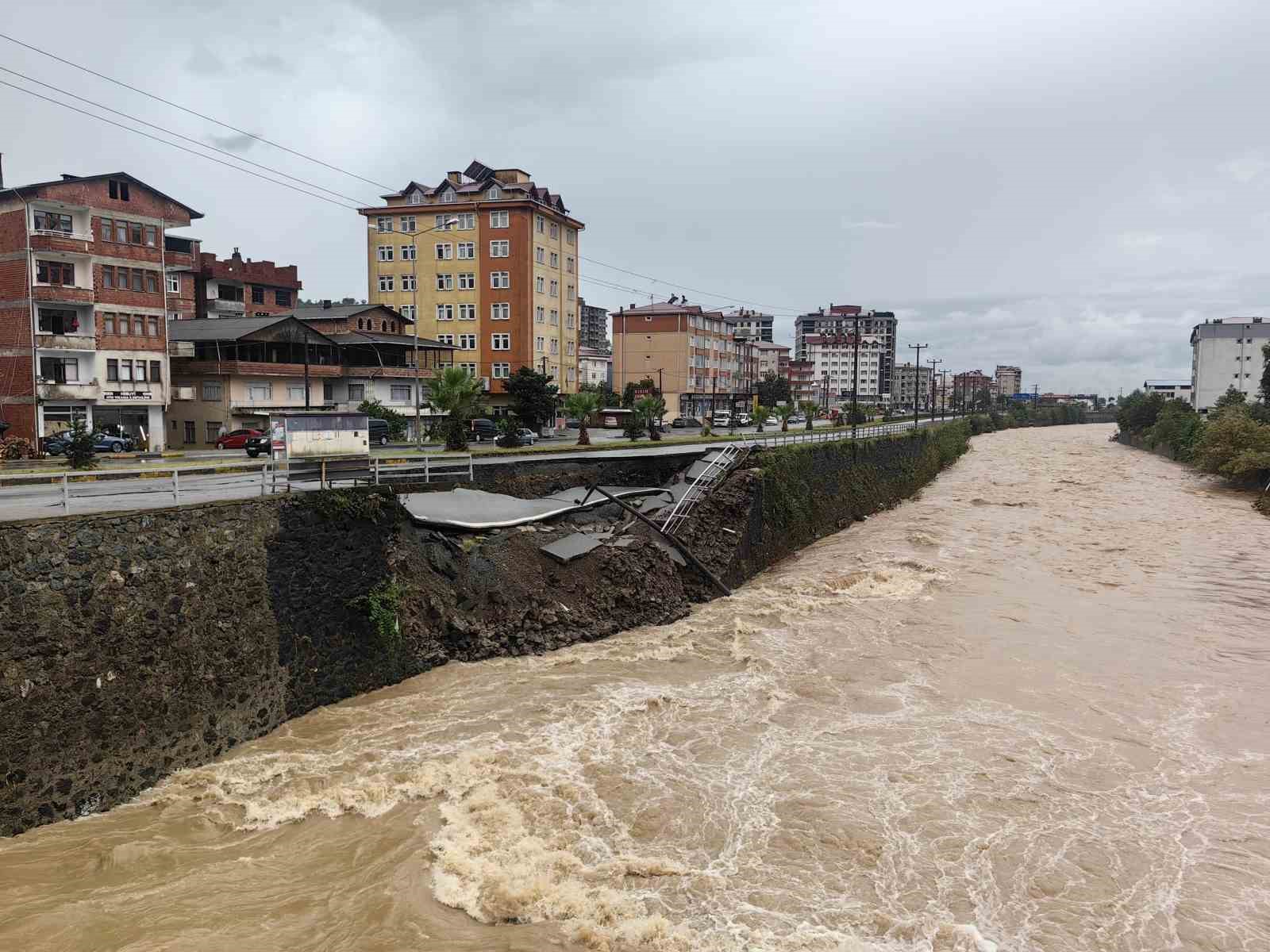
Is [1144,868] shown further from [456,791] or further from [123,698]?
[123,698]

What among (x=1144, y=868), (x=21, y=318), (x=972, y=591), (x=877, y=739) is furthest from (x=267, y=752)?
(x=21, y=318)

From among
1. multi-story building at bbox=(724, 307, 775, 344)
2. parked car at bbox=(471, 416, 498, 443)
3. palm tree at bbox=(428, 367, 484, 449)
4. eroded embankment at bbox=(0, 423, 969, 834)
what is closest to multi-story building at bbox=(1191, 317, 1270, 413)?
multi-story building at bbox=(724, 307, 775, 344)

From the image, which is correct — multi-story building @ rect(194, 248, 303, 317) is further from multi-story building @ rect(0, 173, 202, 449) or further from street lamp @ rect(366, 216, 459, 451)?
multi-story building @ rect(0, 173, 202, 449)

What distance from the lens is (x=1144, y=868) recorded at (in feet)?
34.4

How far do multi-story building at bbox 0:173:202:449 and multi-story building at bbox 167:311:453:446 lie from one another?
326 cm

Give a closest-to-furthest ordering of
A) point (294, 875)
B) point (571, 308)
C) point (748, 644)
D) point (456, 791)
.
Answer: point (294, 875)
point (456, 791)
point (748, 644)
point (571, 308)

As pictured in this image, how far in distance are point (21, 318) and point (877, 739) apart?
43.9 m

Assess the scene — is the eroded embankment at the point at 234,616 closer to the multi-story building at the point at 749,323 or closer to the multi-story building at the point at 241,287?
the multi-story building at the point at 241,287

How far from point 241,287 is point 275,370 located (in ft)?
62.9

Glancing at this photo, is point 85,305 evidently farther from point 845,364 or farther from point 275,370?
point 845,364

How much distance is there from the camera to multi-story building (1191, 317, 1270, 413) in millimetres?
116562

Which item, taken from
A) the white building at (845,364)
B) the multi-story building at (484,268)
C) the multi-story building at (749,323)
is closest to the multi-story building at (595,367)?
the multi-story building at (749,323)

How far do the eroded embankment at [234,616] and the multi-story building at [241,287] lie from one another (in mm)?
50422

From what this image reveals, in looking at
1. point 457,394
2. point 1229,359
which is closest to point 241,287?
point 457,394
